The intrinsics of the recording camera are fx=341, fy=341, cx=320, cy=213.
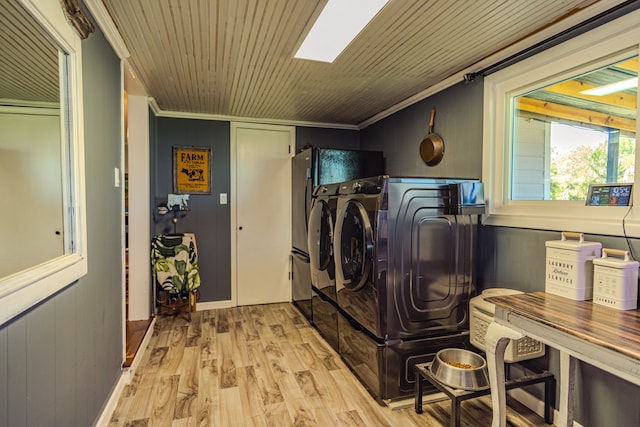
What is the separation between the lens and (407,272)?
7.04 feet

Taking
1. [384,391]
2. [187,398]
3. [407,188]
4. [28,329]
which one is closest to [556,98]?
[407,188]

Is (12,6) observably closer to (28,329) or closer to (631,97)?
(28,329)

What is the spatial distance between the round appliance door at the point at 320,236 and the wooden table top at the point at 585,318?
4.72 ft

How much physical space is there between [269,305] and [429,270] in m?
2.49

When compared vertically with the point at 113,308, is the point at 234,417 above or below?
below

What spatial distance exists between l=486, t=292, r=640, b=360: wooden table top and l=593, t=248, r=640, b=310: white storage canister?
0.04m

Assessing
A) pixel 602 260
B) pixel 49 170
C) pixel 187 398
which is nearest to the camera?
pixel 49 170

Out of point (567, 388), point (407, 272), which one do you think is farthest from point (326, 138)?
point (567, 388)

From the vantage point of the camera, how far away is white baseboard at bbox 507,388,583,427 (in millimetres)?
1988

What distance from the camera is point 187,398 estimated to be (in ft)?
7.14

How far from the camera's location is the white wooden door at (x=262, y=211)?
4.11 meters

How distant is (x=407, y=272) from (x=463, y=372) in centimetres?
62

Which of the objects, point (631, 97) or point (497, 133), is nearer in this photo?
point (631, 97)

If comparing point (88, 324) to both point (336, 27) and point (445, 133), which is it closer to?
point (336, 27)
